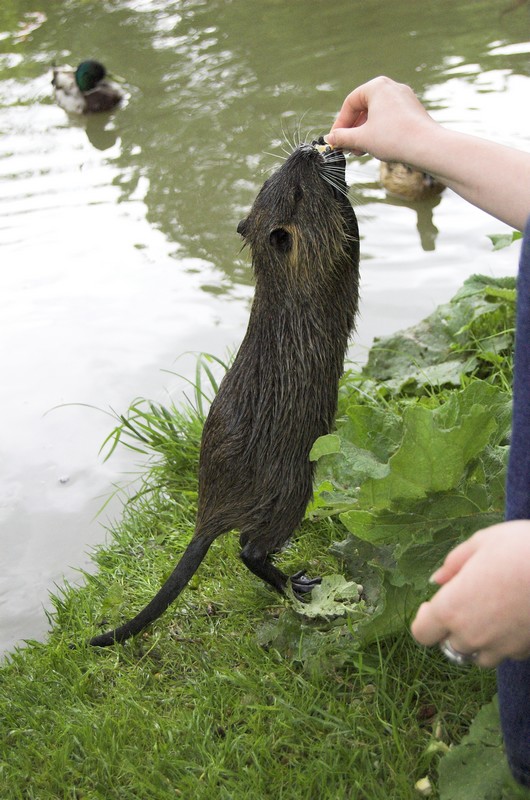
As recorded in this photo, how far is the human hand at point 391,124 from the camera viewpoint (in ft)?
5.94

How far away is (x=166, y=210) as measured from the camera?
505 centimetres

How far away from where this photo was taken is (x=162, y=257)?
470cm

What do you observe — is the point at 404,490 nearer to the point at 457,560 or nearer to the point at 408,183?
the point at 457,560

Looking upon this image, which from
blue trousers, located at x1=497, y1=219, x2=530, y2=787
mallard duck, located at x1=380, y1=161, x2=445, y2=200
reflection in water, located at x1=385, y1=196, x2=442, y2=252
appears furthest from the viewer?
mallard duck, located at x1=380, y1=161, x2=445, y2=200

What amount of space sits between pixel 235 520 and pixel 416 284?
7.21 ft

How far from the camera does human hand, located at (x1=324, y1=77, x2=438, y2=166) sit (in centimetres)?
181

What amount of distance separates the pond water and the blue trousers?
157 centimetres

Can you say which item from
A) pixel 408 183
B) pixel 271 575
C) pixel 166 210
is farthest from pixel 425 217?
pixel 271 575

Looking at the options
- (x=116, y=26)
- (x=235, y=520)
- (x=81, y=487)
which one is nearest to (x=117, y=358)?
(x=81, y=487)

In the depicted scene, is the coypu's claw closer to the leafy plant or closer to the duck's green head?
the leafy plant

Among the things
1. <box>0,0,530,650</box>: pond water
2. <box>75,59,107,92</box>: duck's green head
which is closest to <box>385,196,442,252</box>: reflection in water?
<box>0,0,530,650</box>: pond water

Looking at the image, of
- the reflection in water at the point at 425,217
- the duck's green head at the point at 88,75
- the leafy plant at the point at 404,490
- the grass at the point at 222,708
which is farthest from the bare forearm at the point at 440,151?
the duck's green head at the point at 88,75

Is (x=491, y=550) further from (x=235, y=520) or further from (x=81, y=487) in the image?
(x=81, y=487)

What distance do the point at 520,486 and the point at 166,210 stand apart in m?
4.11
